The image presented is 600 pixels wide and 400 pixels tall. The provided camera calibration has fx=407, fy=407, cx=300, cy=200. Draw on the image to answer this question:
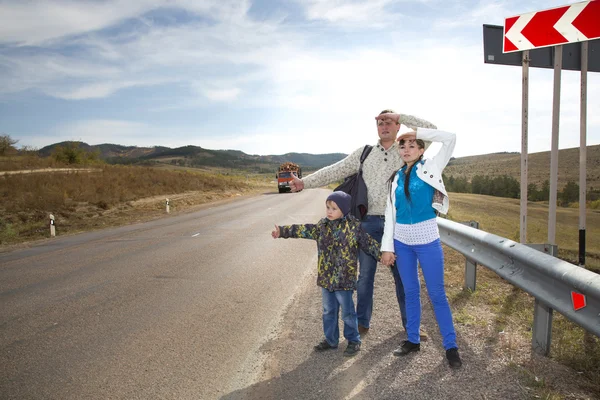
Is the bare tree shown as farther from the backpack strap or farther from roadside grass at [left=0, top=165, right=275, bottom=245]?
the backpack strap

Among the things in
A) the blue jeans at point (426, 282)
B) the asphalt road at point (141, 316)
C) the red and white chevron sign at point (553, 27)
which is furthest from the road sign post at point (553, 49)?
the asphalt road at point (141, 316)

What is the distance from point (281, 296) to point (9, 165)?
33.1m

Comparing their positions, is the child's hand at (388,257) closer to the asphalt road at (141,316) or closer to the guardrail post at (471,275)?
the asphalt road at (141,316)

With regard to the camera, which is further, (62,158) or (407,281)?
(62,158)

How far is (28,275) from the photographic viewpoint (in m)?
7.52

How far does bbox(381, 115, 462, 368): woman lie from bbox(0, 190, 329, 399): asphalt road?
5.11ft

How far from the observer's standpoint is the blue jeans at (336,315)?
3.80 metres

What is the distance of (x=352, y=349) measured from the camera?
3750 mm

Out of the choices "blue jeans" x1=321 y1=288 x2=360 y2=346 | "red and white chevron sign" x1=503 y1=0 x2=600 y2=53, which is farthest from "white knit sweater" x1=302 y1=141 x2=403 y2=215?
"red and white chevron sign" x1=503 y1=0 x2=600 y2=53

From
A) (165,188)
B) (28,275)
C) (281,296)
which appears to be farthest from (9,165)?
(281,296)

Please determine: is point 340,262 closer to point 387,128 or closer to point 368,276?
point 368,276

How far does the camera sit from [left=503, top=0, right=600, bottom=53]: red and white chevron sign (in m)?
5.21

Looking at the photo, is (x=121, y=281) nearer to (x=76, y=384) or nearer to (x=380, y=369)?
(x=76, y=384)

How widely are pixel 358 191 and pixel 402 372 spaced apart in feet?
5.64
